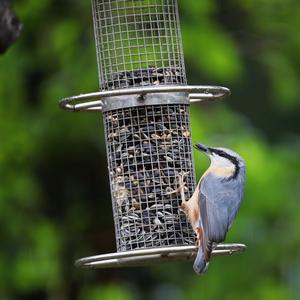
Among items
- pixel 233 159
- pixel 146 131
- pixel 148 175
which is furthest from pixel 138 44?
pixel 233 159

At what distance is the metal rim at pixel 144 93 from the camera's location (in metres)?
9.06

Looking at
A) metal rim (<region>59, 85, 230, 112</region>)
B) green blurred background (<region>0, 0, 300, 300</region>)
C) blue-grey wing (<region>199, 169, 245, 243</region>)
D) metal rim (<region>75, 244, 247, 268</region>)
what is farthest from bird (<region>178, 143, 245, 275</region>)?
green blurred background (<region>0, 0, 300, 300</region>)

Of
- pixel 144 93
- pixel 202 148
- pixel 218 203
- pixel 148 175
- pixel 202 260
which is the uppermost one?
pixel 144 93

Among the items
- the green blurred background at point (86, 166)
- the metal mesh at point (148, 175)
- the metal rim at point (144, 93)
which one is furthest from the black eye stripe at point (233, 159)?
the green blurred background at point (86, 166)

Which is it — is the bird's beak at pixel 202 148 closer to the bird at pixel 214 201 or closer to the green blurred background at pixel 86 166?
the bird at pixel 214 201

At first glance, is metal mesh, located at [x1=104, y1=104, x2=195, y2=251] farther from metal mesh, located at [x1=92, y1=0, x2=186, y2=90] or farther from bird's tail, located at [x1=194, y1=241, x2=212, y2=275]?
bird's tail, located at [x1=194, y1=241, x2=212, y2=275]

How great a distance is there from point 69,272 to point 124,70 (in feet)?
18.4

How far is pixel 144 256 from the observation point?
907cm

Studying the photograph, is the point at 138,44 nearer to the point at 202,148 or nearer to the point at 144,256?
the point at 202,148

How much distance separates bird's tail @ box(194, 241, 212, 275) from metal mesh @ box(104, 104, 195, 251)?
0.47 m

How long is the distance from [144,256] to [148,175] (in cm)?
85

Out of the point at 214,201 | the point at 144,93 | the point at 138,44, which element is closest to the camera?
the point at 144,93

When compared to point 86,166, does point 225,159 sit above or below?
below

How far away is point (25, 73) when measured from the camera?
1452 cm
